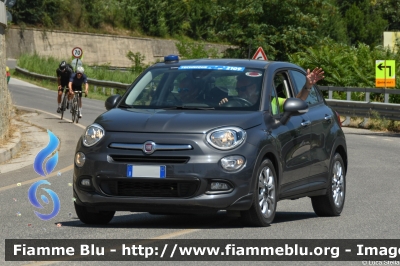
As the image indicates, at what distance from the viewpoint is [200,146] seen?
8.55 meters

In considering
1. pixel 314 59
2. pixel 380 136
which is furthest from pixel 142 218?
pixel 314 59

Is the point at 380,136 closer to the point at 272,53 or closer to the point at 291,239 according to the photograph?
the point at 291,239

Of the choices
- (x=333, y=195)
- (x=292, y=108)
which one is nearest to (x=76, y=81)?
(x=333, y=195)

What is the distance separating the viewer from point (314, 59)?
38.8 metres

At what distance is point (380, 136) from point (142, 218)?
16.3 meters

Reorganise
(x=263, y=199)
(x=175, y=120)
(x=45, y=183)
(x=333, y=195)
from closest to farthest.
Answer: (x=175, y=120) < (x=263, y=199) < (x=333, y=195) < (x=45, y=183)

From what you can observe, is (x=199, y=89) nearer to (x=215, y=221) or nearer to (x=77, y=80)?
(x=215, y=221)

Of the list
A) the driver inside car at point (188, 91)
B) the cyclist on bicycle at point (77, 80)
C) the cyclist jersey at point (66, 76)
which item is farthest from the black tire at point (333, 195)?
the cyclist jersey at point (66, 76)

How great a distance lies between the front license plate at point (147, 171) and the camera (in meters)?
8.52

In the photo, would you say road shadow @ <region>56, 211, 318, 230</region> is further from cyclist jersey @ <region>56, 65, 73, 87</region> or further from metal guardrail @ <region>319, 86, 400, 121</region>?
cyclist jersey @ <region>56, 65, 73, 87</region>

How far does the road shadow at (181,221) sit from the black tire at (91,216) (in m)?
0.06

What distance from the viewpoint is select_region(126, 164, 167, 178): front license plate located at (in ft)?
27.9

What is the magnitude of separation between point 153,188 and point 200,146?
552mm

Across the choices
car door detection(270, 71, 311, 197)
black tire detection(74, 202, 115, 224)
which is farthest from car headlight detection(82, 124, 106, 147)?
car door detection(270, 71, 311, 197)
